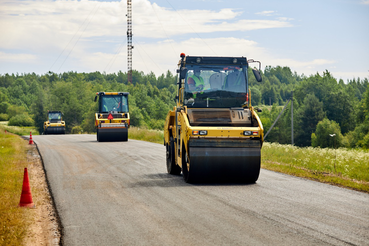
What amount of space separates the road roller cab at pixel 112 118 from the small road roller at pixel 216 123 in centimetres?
1678

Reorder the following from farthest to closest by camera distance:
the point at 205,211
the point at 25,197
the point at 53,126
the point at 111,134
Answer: the point at 53,126 < the point at 111,134 < the point at 25,197 < the point at 205,211

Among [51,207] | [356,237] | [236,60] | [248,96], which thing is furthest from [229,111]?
[356,237]

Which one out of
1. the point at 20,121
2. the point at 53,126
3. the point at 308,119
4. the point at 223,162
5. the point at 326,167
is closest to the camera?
the point at 223,162

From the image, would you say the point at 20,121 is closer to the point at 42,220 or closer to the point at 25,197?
the point at 25,197

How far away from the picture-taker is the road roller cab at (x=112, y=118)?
2919 cm

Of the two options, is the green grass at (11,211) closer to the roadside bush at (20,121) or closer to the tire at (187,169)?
the tire at (187,169)

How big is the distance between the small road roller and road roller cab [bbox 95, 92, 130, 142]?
16776 mm

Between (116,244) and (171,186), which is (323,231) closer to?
(116,244)

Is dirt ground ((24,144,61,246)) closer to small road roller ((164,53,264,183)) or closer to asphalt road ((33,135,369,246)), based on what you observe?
asphalt road ((33,135,369,246))

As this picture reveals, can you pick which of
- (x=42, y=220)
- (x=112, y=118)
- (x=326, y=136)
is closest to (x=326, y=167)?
(x=42, y=220)

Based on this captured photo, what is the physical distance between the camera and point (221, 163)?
10.6 metres

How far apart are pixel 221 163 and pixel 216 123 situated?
116 cm

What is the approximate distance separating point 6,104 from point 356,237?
147380 mm

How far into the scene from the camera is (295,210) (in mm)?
8047
